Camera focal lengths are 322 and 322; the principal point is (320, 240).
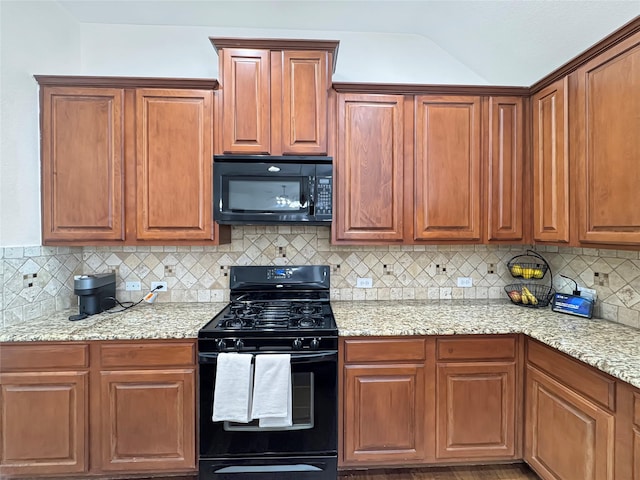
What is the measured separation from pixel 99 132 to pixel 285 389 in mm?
1947

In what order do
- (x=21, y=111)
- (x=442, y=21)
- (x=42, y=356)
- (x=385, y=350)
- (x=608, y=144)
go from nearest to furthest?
(x=608, y=144) < (x=42, y=356) < (x=385, y=350) < (x=21, y=111) < (x=442, y=21)

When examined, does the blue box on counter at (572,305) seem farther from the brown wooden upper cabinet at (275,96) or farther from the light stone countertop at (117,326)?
the light stone countertop at (117,326)

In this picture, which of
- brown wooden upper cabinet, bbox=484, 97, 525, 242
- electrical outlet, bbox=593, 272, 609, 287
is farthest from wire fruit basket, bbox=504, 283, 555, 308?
brown wooden upper cabinet, bbox=484, 97, 525, 242

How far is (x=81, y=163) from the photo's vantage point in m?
2.05

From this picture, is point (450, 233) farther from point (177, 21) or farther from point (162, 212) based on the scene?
point (177, 21)

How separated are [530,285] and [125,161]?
118 inches

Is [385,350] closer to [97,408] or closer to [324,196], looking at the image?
[324,196]

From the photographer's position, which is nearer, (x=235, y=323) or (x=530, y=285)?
(x=235, y=323)

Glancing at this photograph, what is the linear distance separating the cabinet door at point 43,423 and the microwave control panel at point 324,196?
1.61 meters

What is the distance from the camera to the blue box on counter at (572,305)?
1.99 meters

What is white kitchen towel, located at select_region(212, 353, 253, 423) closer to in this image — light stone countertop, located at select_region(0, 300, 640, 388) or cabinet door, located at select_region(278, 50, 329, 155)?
light stone countertop, located at select_region(0, 300, 640, 388)

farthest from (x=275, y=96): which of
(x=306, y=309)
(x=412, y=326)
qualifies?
(x=412, y=326)

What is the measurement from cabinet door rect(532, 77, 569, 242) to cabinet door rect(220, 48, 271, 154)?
1.75m

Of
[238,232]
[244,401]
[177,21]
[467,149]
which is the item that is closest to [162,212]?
[238,232]
